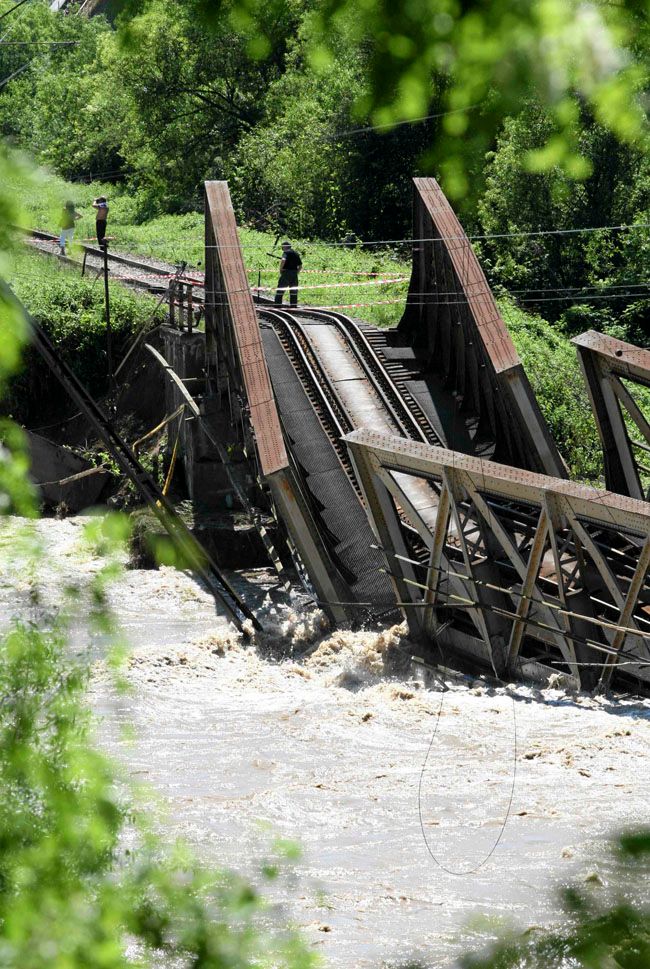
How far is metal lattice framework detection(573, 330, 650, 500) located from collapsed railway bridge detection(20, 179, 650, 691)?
3cm

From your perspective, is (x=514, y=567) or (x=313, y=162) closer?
(x=514, y=567)

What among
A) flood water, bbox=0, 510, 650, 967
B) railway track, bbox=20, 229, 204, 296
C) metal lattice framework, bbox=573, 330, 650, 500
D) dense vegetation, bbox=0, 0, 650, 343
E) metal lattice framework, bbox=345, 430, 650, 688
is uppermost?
dense vegetation, bbox=0, 0, 650, 343

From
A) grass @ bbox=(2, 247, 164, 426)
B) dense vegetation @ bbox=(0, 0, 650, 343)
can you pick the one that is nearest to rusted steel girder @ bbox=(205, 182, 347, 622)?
dense vegetation @ bbox=(0, 0, 650, 343)

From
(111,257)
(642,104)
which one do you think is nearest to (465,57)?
(642,104)

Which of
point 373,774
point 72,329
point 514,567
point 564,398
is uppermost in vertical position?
point 72,329

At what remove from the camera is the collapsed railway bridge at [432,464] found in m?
13.1

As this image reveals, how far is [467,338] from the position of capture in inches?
765

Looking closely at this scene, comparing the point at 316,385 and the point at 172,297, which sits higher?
the point at 172,297

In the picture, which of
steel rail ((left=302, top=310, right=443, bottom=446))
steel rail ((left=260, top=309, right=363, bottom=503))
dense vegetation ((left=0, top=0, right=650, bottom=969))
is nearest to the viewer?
dense vegetation ((left=0, top=0, right=650, bottom=969))

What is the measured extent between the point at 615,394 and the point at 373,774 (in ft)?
23.3

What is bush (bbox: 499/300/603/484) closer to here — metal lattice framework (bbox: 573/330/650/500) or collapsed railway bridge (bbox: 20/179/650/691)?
collapsed railway bridge (bbox: 20/179/650/691)

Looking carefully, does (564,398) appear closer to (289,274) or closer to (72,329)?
(289,274)

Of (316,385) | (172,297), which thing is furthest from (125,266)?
(316,385)

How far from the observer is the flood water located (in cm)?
884
